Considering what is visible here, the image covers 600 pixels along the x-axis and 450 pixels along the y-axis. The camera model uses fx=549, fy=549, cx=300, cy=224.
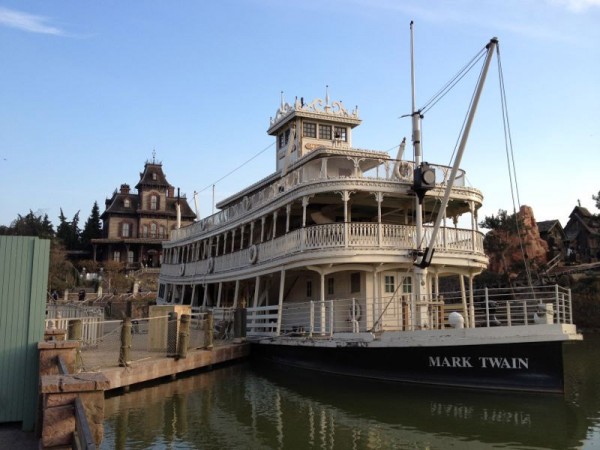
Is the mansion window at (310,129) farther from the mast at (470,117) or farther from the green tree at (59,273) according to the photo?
the green tree at (59,273)

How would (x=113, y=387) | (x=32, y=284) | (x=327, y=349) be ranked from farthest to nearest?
1. (x=327, y=349)
2. (x=113, y=387)
3. (x=32, y=284)

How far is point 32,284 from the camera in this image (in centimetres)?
799

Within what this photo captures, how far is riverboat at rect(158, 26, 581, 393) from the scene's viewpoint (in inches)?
526

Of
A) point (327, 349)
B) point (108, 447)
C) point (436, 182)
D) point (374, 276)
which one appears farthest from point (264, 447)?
point (436, 182)

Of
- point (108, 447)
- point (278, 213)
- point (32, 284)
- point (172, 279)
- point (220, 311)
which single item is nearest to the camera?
point (32, 284)

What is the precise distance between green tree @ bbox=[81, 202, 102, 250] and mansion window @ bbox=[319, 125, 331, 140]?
212 feet

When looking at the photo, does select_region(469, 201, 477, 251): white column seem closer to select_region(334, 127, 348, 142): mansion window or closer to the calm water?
the calm water

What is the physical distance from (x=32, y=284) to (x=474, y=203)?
14.7 m

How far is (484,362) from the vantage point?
13461mm

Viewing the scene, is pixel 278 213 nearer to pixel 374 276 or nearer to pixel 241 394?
pixel 374 276

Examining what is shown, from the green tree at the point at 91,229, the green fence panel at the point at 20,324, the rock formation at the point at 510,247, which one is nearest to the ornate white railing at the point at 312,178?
the green fence panel at the point at 20,324

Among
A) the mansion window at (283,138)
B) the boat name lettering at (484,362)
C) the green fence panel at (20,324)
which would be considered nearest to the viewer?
the green fence panel at (20,324)

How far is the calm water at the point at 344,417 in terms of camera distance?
10.2 metres

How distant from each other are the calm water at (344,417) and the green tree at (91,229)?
7311 cm
